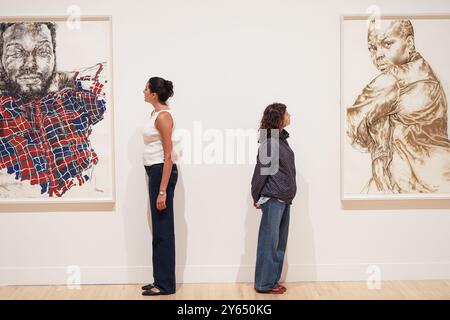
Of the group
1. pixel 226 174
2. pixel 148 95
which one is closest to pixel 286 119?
pixel 226 174

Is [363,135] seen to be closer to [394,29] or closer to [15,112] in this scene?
[394,29]

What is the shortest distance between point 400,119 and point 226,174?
1.38m

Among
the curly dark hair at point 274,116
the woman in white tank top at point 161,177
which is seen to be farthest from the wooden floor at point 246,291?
the curly dark hair at point 274,116

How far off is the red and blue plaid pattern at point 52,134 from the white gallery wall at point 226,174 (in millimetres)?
212

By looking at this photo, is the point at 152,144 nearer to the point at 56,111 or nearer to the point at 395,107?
the point at 56,111

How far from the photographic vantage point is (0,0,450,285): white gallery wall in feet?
14.8

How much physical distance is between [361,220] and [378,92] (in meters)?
0.98

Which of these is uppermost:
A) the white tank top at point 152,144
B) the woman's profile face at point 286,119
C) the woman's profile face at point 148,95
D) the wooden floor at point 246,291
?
the woman's profile face at point 148,95

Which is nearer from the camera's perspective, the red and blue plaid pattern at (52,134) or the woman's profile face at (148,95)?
the woman's profile face at (148,95)

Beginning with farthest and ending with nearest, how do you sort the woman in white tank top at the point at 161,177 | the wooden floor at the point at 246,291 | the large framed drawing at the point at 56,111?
1. the large framed drawing at the point at 56,111
2. the wooden floor at the point at 246,291
3. the woman in white tank top at the point at 161,177

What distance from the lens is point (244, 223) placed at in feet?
15.2

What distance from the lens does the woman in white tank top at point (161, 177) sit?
4.21m

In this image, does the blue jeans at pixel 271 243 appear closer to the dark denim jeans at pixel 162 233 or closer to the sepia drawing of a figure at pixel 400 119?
the dark denim jeans at pixel 162 233

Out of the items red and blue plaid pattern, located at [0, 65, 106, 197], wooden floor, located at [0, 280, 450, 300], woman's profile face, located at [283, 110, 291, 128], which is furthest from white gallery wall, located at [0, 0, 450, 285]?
woman's profile face, located at [283, 110, 291, 128]
